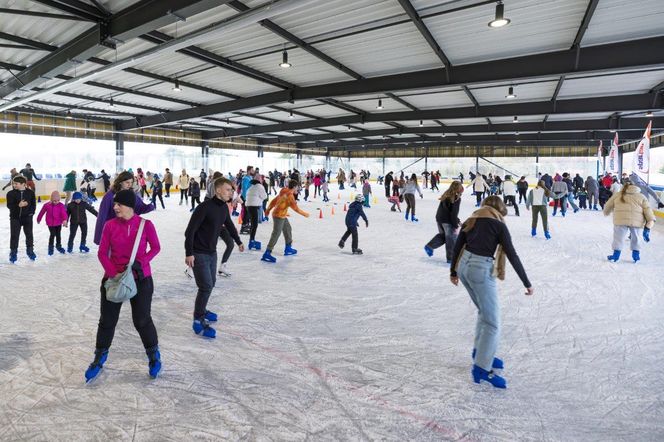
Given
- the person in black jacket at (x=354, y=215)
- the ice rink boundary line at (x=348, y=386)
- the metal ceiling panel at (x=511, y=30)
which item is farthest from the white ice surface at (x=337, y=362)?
the metal ceiling panel at (x=511, y=30)

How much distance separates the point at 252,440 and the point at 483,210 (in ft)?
6.85

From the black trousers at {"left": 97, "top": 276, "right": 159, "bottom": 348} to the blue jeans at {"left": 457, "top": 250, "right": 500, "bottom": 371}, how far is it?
220cm

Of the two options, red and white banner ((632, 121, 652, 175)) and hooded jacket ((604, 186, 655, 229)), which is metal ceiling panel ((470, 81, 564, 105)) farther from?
hooded jacket ((604, 186, 655, 229))

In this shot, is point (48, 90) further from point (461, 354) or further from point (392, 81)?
point (461, 354)

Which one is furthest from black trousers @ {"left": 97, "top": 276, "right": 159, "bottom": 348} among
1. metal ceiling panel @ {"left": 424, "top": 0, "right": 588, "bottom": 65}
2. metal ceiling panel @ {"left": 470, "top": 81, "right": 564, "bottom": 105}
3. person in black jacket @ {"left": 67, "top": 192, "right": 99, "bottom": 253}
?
metal ceiling panel @ {"left": 470, "top": 81, "right": 564, "bottom": 105}

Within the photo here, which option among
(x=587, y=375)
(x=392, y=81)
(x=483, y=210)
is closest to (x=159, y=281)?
(x=483, y=210)

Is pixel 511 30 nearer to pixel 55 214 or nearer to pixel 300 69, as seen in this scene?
pixel 300 69

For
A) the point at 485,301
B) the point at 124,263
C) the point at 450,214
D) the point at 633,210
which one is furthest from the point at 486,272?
the point at 633,210

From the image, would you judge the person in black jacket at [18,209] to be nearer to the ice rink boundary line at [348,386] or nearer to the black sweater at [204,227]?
the black sweater at [204,227]

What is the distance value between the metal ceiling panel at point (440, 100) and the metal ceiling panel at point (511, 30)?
5.55m

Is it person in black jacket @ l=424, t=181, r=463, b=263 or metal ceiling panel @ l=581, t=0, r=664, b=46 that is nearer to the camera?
person in black jacket @ l=424, t=181, r=463, b=263

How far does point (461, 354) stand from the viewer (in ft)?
10.4

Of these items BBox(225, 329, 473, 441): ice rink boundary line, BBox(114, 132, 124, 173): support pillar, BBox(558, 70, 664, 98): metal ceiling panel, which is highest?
BBox(558, 70, 664, 98): metal ceiling panel

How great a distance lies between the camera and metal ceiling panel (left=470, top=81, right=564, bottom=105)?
12461 millimetres
